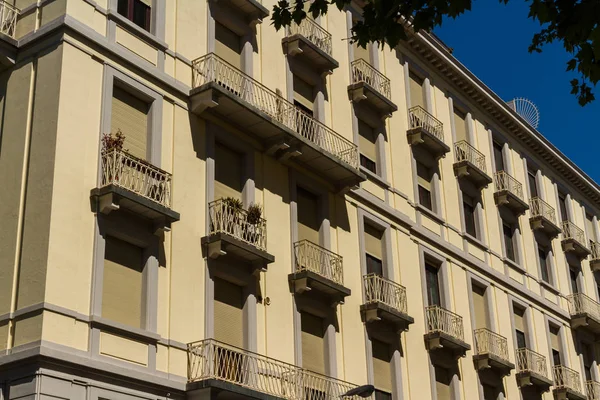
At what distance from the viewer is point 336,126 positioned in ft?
100.0

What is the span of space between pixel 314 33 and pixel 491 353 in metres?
12.5

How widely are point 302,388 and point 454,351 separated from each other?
29.9ft

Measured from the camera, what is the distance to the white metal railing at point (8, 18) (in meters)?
23.1

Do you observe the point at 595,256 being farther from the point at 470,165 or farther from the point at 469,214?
the point at 470,165

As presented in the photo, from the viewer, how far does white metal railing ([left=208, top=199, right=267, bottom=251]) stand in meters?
24.0

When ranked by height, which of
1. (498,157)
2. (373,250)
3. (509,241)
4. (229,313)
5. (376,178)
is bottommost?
(229,313)

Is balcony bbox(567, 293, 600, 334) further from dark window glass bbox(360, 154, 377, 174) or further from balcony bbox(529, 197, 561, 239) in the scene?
dark window glass bbox(360, 154, 377, 174)

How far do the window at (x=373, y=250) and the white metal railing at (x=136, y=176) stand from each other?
29.9 feet

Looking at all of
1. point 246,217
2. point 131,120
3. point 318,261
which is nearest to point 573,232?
point 318,261

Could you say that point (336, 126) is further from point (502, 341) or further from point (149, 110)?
point (502, 341)

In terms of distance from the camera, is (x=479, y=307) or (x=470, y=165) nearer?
(x=479, y=307)

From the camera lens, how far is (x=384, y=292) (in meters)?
29.4

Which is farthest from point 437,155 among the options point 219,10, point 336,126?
point 219,10

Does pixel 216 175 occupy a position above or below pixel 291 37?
below
